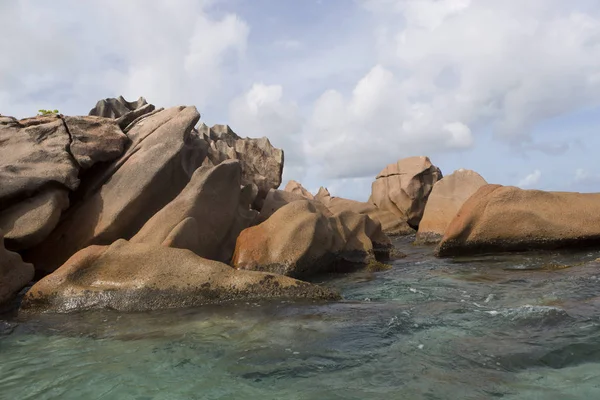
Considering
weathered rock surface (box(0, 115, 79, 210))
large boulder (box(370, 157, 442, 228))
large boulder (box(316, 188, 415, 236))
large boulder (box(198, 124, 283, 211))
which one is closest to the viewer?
weathered rock surface (box(0, 115, 79, 210))

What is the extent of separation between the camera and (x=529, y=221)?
52.1ft

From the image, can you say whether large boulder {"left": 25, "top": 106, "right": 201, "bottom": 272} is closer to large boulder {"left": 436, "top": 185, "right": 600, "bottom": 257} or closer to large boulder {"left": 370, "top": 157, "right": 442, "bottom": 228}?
large boulder {"left": 436, "top": 185, "right": 600, "bottom": 257}

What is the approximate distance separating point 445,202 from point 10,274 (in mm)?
18431

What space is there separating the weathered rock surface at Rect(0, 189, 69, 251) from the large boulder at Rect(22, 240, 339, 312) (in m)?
3.45

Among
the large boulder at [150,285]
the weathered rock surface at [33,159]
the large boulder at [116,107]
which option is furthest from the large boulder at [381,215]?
the large boulder at [150,285]

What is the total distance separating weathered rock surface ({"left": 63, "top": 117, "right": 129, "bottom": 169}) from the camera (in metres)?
15.6

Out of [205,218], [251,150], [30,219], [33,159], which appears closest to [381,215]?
[251,150]

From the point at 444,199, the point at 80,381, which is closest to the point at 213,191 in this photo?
the point at 80,381

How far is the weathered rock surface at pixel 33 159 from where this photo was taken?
1400 centimetres

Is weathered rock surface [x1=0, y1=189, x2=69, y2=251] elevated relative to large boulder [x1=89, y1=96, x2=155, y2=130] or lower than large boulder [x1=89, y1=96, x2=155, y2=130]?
lower

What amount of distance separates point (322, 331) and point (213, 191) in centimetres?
794

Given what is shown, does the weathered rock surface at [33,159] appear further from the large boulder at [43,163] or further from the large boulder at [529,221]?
the large boulder at [529,221]

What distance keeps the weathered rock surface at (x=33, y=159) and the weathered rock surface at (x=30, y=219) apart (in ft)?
0.90

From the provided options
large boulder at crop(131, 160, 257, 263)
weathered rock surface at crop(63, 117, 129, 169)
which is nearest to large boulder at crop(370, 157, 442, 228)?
large boulder at crop(131, 160, 257, 263)
